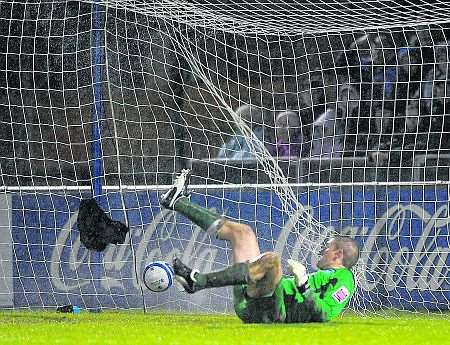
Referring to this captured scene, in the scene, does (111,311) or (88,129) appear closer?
(111,311)

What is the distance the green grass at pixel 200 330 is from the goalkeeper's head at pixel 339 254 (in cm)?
46

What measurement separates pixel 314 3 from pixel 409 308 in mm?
2926

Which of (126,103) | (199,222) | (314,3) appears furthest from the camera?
(126,103)

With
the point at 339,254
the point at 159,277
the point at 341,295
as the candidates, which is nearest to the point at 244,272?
the point at 159,277

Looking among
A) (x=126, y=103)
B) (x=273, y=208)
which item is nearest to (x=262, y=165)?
(x=273, y=208)

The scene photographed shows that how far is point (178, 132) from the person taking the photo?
11492mm

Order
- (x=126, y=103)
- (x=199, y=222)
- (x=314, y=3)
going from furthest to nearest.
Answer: (x=126, y=103), (x=314, y=3), (x=199, y=222)

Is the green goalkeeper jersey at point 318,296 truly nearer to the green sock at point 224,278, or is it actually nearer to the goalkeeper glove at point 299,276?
the goalkeeper glove at point 299,276

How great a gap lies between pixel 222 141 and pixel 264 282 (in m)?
2.68

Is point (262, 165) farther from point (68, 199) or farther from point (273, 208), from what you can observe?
point (68, 199)

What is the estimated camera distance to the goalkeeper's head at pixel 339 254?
954cm

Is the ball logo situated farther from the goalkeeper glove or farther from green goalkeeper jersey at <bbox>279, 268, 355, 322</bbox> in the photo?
the goalkeeper glove

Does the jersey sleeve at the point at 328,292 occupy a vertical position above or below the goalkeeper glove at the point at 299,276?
below

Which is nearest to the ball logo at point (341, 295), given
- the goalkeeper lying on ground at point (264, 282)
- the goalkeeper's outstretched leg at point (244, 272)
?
the goalkeeper lying on ground at point (264, 282)
